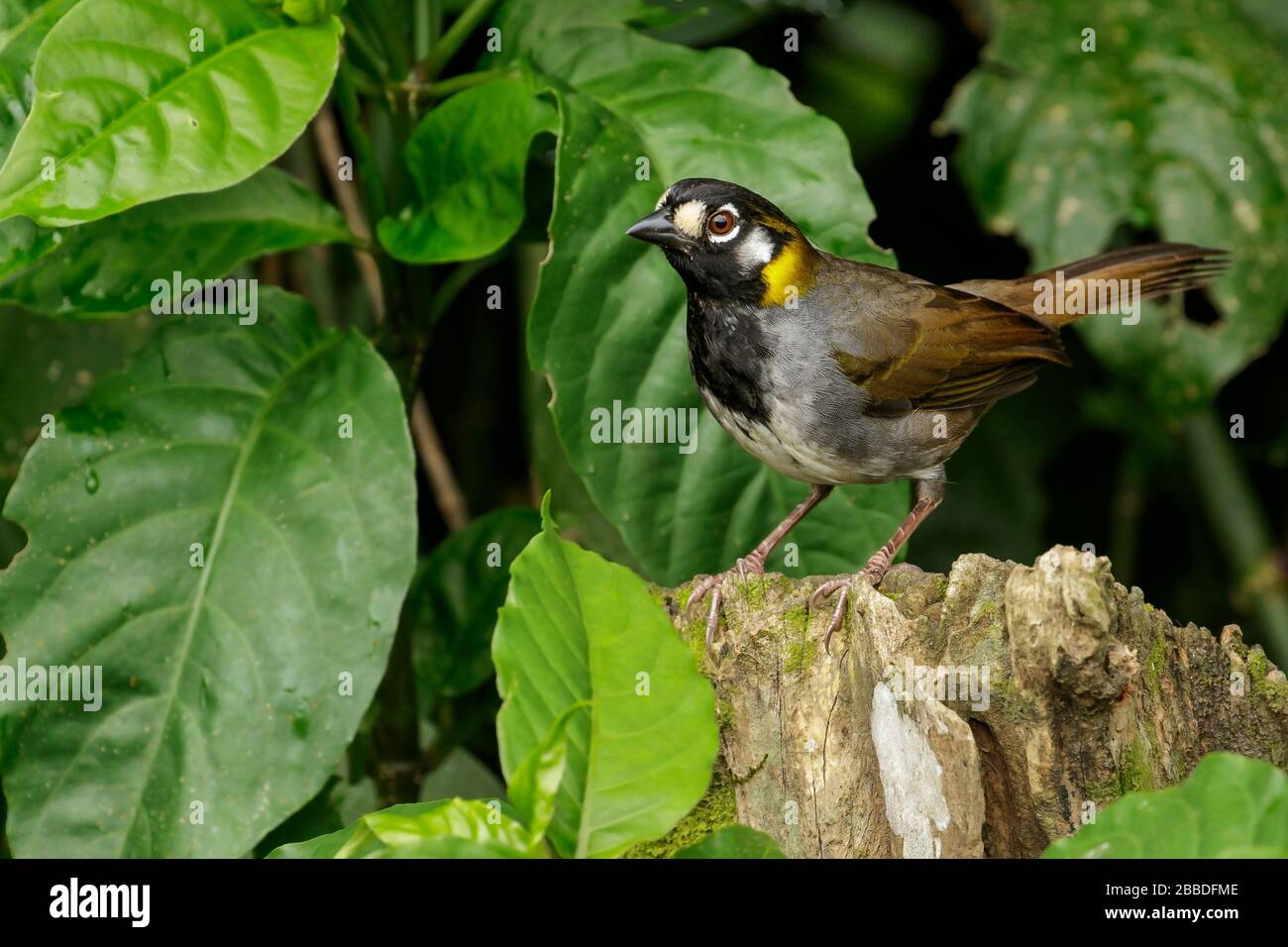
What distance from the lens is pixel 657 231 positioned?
126 inches

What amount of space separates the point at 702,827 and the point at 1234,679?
3.43 feet

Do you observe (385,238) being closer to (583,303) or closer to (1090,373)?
(583,303)

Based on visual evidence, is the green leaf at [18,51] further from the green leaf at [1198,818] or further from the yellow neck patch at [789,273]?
the green leaf at [1198,818]

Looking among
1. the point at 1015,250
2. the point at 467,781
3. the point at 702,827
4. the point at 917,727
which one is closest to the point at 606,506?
the point at 702,827

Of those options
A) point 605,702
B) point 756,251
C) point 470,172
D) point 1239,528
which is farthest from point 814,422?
point 1239,528

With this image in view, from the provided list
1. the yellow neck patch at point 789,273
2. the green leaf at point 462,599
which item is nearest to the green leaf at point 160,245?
the green leaf at point 462,599

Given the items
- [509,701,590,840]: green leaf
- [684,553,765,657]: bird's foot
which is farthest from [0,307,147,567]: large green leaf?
[509,701,590,840]: green leaf

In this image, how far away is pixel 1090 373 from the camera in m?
5.39

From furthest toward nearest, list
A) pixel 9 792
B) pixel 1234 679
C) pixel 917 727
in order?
pixel 9 792 → pixel 1234 679 → pixel 917 727

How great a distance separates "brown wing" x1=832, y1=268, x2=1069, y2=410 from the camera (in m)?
3.51

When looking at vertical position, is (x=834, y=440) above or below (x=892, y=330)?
below

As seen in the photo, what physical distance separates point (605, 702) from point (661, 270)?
1540 millimetres

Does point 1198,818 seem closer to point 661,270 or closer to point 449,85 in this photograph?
point 661,270

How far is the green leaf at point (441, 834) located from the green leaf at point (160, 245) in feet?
5.23
